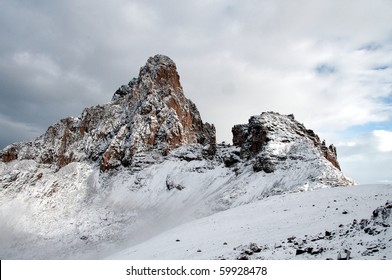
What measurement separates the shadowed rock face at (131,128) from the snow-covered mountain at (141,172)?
42 cm

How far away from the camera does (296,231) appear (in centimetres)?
2725

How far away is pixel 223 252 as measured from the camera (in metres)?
25.5

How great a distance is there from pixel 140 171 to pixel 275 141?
45.8m

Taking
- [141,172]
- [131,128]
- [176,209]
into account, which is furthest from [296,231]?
[131,128]

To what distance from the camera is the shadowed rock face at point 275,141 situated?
8812 cm

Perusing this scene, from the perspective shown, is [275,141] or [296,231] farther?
[275,141]

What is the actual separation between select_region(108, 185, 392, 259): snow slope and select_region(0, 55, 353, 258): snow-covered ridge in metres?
24.5

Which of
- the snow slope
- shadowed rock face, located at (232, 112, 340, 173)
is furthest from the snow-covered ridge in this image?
the snow slope

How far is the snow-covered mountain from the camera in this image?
273 ft

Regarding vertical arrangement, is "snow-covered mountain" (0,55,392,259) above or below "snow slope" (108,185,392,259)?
above

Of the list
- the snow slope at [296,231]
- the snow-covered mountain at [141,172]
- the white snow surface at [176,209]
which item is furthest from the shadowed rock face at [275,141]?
the snow slope at [296,231]

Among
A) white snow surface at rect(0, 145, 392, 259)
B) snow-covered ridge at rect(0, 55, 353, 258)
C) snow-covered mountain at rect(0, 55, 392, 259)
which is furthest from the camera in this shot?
snow-covered ridge at rect(0, 55, 353, 258)

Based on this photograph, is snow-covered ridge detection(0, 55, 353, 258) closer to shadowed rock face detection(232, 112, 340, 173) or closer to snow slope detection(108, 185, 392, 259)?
shadowed rock face detection(232, 112, 340, 173)

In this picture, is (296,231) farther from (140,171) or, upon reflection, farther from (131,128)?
(131,128)
